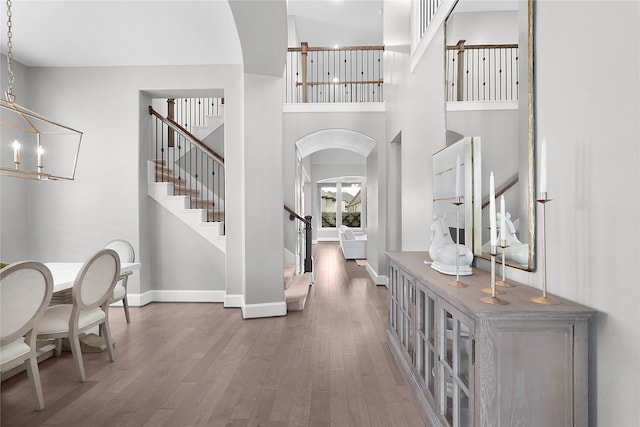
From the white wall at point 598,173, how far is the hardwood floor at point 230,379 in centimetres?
119

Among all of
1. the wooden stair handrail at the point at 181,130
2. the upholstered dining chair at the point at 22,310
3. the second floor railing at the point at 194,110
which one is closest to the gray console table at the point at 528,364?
the upholstered dining chair at the point at 22,310

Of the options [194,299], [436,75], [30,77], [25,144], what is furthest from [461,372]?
[30,77]

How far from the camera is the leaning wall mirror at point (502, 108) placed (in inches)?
64.9

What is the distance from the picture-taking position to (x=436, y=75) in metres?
3.03

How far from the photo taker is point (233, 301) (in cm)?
453

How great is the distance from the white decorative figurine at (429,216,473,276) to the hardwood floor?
3.02 feet

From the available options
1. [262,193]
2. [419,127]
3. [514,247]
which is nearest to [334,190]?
[262,193]

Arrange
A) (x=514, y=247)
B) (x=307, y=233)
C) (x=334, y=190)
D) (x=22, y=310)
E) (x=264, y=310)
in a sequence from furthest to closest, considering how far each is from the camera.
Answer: (x=334, y=190), (x=307, y=233), (x=264, y=310), (x=22, y=310), (x=514, y=247)

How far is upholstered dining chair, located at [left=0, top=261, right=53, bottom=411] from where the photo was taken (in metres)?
1.88

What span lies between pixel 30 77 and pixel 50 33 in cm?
111

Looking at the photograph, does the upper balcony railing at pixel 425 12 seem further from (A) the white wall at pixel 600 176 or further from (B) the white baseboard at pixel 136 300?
(B) the white baseboard at pixel 136 300

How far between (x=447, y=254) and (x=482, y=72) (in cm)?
112

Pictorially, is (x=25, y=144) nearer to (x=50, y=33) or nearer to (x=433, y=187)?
(x=50, y=33)

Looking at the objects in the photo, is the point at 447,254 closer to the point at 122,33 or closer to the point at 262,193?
the point at 262,193
